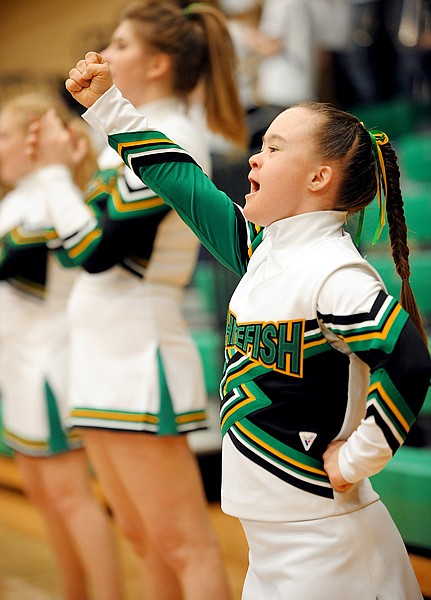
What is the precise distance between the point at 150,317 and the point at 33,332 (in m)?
0.61

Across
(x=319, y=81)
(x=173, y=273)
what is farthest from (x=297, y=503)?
(x=319, y=81)

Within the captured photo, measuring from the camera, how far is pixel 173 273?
6.56 ft

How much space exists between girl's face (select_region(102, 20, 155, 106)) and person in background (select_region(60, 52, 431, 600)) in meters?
0.71

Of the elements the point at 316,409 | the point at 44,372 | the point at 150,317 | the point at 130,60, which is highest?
the point at 130,60

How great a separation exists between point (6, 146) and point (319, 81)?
224cm

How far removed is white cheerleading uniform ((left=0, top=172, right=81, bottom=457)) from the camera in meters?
2.37

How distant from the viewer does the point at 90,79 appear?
148cm

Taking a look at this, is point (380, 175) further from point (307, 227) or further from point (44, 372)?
point (44, 372)

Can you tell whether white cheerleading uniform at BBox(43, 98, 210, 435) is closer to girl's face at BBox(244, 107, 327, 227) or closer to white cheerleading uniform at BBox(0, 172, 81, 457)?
white cheerleading uniform at BBox(0, 172, 81, 457)

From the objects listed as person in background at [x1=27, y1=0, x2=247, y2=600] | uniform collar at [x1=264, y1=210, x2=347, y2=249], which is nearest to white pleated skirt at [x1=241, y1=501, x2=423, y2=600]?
uniform collar at [x1=264, y1=210, x2=347, y2=249]

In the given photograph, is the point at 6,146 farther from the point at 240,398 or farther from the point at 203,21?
the point at 240,398

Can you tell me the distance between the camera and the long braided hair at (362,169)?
1.35m

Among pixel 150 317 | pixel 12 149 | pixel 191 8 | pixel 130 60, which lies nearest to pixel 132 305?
pixel 150 317

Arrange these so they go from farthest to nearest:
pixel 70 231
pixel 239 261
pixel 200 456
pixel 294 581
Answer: pixel 200 456, pixel 70 231, pixel 239 261, pixel 294 581
